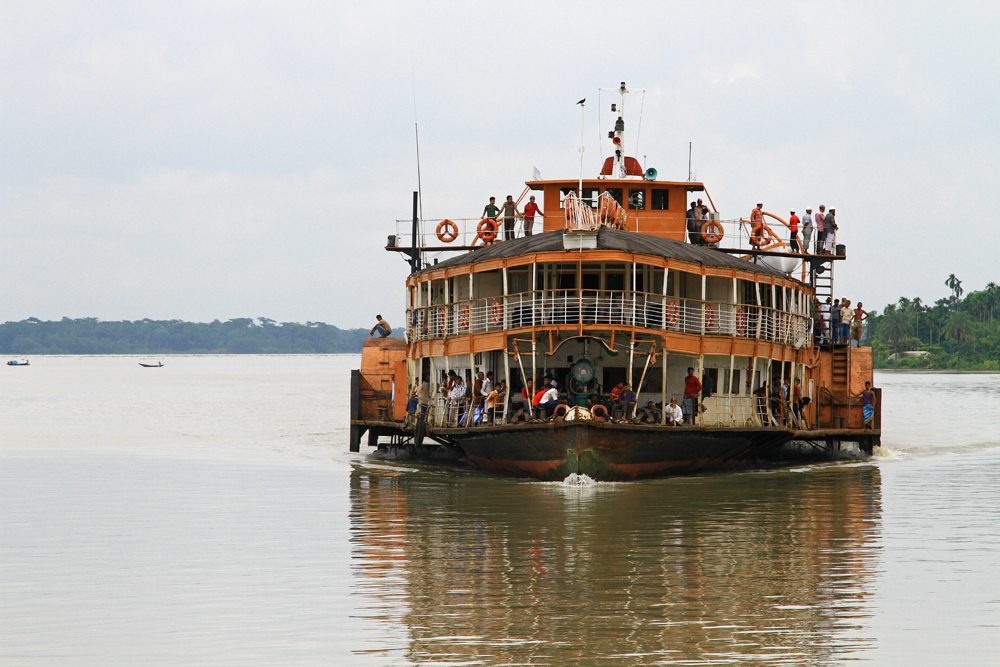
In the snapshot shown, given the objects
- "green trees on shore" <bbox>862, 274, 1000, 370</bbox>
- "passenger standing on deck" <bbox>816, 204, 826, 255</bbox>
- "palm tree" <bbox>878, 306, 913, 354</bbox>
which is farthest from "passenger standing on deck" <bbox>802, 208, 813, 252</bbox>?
"palm tree" <bbox>878, 306, 913, 354</bbox>

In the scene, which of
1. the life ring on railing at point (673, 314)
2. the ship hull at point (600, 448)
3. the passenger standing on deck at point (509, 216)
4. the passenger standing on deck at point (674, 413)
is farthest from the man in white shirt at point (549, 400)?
the passenger standing on deck at point (509, 216)

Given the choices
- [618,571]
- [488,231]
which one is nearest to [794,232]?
[488,231]

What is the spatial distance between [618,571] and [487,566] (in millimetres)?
1769

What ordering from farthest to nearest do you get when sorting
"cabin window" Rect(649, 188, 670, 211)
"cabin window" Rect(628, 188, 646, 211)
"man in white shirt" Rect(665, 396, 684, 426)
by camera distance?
"cabin window" Rect(649, 188, 670, 211) → "cabin window" Rect(628, 188, 646, 211) → "man in white shirt" Rect(665, 396, 684, 426)

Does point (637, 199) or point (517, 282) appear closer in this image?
point (517, 282)

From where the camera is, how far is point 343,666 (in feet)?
35.0

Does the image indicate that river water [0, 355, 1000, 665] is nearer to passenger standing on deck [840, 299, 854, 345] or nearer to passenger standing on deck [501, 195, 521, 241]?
passenger standing on deck [840, 299, 854, 345]

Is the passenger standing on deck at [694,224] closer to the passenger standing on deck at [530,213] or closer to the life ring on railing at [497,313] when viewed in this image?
the passenger standing on deck at [530,213]

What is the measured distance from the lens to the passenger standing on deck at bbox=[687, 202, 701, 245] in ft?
114

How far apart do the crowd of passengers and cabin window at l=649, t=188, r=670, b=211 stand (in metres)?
7.63

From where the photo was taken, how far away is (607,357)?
1049 inches

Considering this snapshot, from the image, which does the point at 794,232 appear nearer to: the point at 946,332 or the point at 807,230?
the point at 807,230

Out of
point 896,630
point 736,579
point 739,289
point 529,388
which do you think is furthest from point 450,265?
point 896,630

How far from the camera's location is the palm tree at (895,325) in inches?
5699
